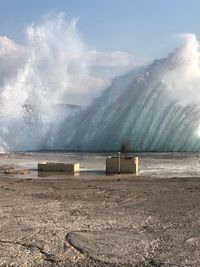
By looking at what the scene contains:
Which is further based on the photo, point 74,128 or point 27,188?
point 74,128

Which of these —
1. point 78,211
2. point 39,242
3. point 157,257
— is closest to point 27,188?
point 78,211

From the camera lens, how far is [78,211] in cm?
997

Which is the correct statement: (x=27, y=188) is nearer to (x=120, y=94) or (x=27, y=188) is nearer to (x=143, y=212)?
(x=143, y=212)

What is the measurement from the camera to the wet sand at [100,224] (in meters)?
6.68

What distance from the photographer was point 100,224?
8703 millimetres

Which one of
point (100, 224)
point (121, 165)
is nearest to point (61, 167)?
point (121, 165)

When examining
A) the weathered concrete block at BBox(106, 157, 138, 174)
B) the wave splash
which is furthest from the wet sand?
the wave splash

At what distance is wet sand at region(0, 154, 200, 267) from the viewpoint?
6680mm

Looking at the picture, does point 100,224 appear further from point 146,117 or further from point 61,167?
point 146,117

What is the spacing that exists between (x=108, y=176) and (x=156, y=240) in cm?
1032

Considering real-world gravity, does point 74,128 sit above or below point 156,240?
above

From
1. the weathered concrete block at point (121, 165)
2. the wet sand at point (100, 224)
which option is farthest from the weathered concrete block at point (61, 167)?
the wet sand at point (100, 224)

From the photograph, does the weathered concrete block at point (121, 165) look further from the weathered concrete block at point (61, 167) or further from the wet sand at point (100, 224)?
the wet sand at point (100, 224)

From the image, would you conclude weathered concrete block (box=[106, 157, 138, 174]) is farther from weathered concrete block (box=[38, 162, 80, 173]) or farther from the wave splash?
the wave splash
